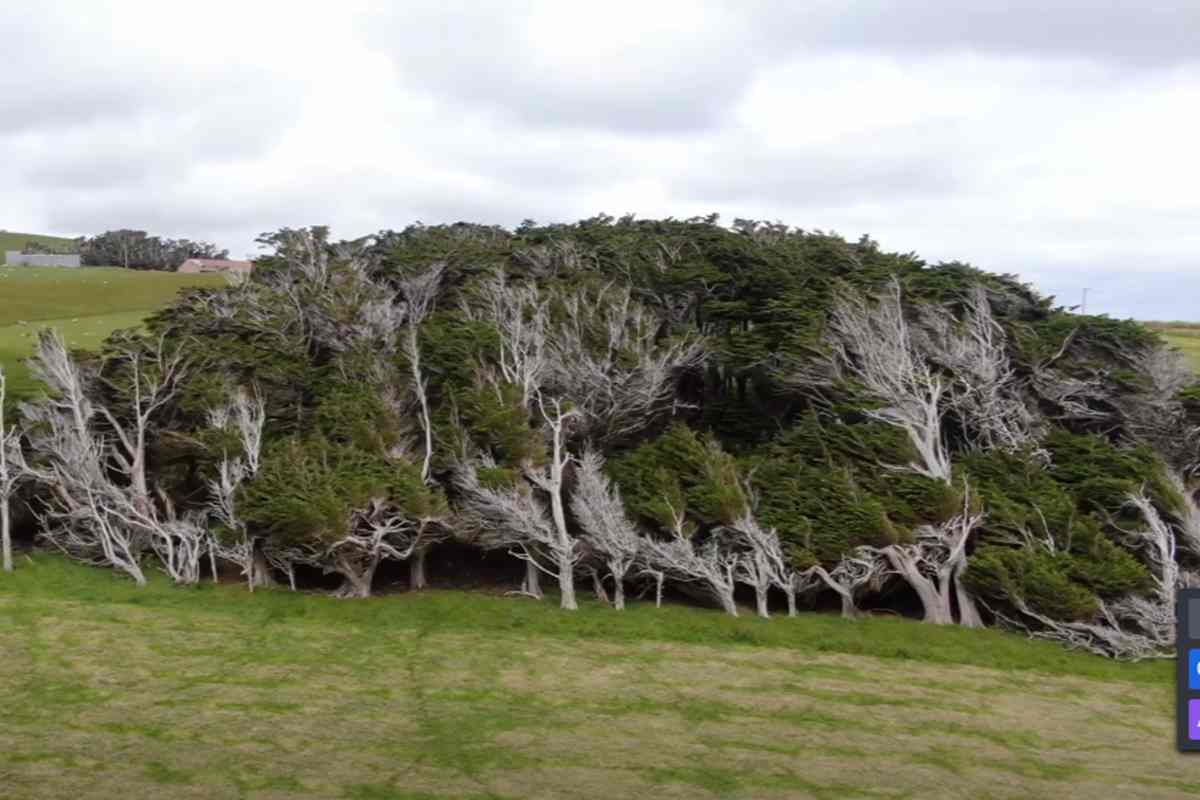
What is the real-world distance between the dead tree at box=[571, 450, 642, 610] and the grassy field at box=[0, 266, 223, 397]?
28.2 m

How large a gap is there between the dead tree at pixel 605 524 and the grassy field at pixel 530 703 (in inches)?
77.6

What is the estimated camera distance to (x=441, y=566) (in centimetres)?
3703

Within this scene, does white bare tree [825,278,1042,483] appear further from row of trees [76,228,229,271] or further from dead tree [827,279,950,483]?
row of trees [76,228,229,271]

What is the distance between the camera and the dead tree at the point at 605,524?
30859 millimetres

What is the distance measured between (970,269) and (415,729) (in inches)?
1238

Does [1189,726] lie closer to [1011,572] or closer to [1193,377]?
[1011,572]

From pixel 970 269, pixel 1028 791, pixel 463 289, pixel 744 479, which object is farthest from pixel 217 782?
pixel 970 269

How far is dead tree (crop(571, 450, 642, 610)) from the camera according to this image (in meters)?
30.9

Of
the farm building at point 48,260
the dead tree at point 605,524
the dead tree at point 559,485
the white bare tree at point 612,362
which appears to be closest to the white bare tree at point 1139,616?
the dead tree at point 605,524

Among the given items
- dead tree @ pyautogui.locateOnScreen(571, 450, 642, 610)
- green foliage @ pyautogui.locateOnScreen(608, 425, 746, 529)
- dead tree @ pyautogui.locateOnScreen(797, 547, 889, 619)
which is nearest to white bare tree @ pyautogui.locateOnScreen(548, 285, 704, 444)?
green foliage @ pyautogui.locateOnScreen(608, 425, 746, 529)

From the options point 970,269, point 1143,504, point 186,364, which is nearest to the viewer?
point 1143,504

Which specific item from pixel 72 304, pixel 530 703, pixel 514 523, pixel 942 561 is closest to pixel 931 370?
pixel 942 561

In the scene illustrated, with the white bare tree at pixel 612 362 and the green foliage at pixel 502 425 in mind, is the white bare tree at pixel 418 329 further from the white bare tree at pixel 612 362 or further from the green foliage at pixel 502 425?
the white bare tree at pixel 612 362

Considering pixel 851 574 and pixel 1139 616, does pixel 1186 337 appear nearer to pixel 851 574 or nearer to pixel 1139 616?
pixel 1139 616
